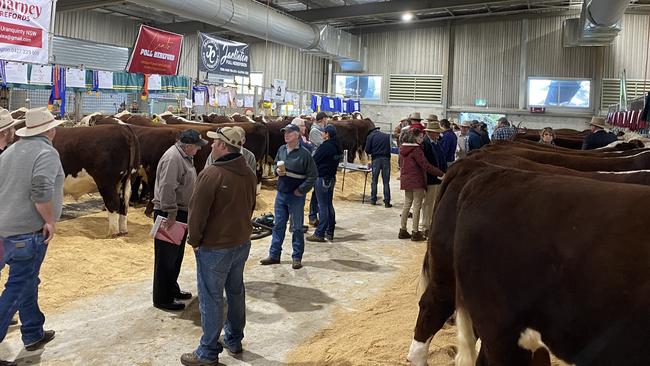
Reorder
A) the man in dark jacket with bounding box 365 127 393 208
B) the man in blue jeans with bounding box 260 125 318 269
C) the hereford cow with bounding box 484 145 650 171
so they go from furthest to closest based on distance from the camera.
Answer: the man in dark jacket with bounding box 365 127 393 208 → the man in blue jeans with bounding box 260 125 318 269 → the hereford cow with bounding box 484 145 650 171

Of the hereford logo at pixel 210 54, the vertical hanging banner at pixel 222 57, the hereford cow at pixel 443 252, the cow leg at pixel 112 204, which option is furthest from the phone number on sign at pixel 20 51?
the hereford cow at pixel 443 252

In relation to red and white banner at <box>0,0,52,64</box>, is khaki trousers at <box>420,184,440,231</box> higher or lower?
lower

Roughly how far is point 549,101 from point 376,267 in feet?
68.0

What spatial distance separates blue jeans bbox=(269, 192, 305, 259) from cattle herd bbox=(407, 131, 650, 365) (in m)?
4.41

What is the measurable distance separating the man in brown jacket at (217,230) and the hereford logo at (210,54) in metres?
11.7

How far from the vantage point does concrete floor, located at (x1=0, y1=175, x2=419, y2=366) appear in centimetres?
476

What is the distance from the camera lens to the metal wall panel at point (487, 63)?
26531 mm

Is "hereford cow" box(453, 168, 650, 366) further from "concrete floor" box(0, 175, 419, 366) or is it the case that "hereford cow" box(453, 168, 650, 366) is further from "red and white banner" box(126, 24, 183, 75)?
"red and white banner" box(126, 24, 183, 75)

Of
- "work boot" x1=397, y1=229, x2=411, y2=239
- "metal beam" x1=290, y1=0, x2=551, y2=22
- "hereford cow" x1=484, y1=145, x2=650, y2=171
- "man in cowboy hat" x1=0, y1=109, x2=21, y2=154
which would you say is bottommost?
"work boot" x1=397, y1=229, x2=411, y2=239

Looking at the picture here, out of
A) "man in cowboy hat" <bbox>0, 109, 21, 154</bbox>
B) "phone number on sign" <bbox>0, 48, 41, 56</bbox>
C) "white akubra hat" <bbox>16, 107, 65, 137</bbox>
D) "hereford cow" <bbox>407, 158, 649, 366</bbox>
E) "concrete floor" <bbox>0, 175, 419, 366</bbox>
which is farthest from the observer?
"phone number on sign" <bbox>0, 48, 41, 56</bbox>

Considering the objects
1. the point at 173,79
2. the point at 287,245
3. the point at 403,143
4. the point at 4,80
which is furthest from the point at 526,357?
the point at 173,79

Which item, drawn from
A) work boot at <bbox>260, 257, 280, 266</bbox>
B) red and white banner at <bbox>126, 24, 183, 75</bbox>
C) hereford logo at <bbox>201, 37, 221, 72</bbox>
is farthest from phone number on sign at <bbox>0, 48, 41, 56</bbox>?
work boot at <bbox>260, 257, 280, 266</bbox>

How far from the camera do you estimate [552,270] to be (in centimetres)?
259

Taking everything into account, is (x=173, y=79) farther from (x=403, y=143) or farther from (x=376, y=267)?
(x=376, y=267)
